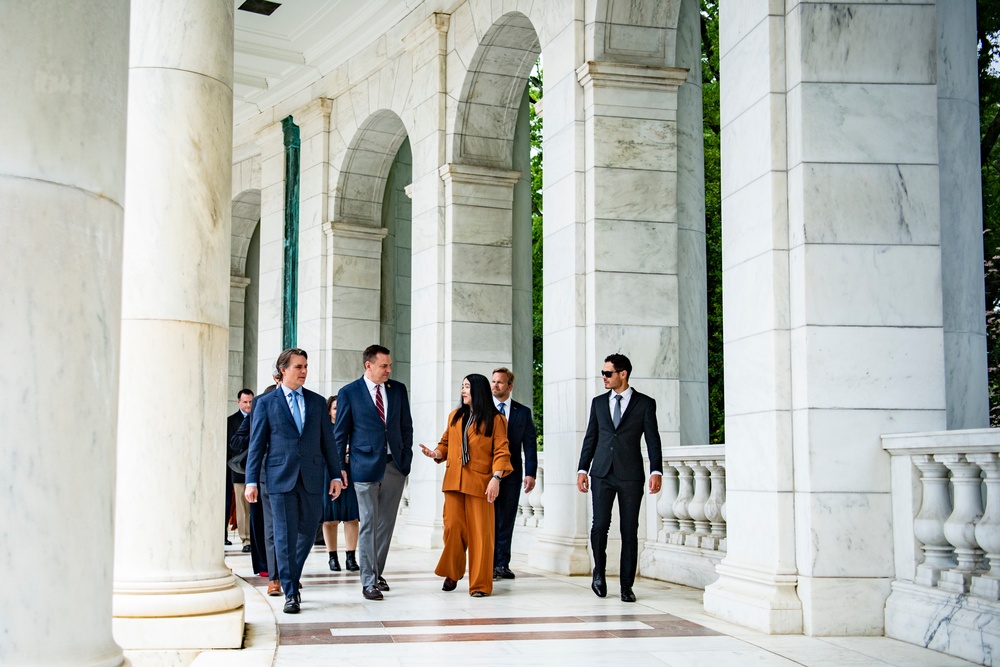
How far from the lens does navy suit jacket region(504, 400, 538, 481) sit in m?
13.1

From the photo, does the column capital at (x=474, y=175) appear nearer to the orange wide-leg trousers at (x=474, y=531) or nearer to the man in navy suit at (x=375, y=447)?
the man in navy suit at (x=375, y=447)

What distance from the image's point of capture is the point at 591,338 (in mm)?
13984

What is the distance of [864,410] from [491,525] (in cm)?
397

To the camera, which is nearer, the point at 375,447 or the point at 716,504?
the point at 375,447

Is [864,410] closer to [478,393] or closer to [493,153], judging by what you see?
[478,393]

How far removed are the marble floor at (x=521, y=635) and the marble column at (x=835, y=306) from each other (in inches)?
21.9

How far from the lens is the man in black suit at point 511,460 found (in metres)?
13.0

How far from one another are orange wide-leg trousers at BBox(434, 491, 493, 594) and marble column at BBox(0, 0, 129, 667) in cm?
744

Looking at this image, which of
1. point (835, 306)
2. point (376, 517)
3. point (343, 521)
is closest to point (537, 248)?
point (343, 521)

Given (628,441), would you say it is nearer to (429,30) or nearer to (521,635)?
(521,635)

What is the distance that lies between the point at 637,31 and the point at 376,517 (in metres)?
6.96

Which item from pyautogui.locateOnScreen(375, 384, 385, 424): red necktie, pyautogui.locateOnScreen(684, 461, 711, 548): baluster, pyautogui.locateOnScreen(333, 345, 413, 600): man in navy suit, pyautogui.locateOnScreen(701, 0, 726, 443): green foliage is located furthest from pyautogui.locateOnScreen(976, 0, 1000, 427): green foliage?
pyautogui.locateOnScreen(375, 384, 385, 424): red necktie

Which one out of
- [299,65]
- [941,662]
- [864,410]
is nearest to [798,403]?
[864,410]

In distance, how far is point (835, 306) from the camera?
905 cm
